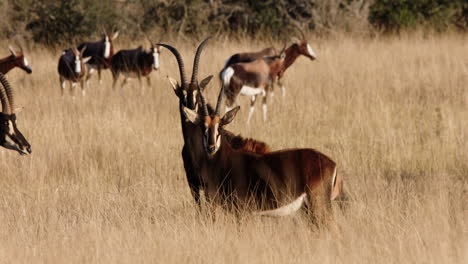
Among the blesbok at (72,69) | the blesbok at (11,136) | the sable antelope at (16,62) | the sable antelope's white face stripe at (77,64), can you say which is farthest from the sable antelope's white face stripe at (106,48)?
the blesbok at (11,136)

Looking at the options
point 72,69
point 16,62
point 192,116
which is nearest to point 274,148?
point 192,116

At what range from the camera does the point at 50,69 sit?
580 inches

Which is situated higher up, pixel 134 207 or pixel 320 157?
pixel 320 157

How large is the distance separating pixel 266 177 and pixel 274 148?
3024mm

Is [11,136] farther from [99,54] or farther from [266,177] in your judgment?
[99,54]

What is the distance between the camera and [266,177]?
4258 millimetres

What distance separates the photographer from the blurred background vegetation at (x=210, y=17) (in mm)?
19609

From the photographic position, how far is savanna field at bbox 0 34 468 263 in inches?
162

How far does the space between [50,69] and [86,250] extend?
11.1 meters

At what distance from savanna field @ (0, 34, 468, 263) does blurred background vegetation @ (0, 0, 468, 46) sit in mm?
6836

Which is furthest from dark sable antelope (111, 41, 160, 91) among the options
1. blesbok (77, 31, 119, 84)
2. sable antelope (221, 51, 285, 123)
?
sable antelope (221, 51, 285, 123)

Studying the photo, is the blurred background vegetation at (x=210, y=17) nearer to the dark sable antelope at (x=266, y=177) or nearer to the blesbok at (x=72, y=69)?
the blesbok at (x=72, y=69)

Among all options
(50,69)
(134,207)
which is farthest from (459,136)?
(50,69)

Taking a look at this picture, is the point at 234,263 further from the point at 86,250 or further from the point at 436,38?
the point at 436,38
